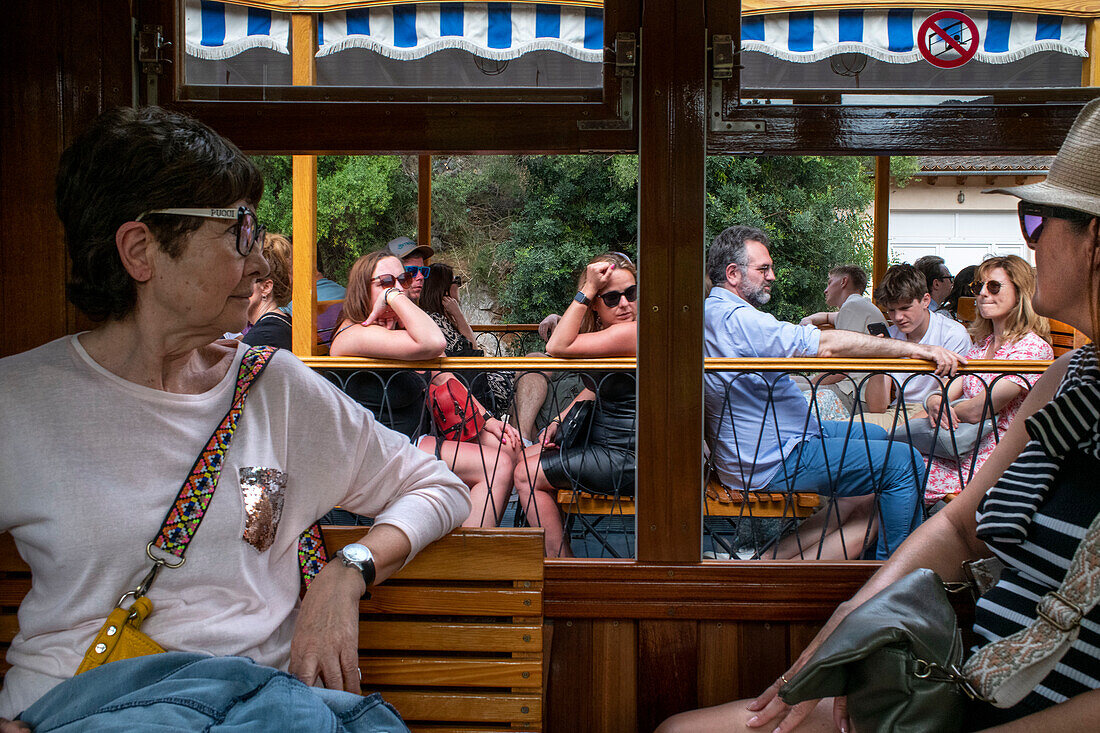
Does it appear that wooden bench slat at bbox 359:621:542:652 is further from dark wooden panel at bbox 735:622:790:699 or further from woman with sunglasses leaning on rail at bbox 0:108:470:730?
dark wooden panel at bbox 735:622:790:699

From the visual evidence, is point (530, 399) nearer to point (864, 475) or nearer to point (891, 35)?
point (864, 475)

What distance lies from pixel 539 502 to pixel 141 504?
80.4 inches

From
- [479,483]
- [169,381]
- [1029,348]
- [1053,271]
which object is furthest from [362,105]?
[1029,348]

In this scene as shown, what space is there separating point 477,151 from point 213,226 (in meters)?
0.72

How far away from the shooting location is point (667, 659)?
1991mm

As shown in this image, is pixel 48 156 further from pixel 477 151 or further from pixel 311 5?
pixel 477 151

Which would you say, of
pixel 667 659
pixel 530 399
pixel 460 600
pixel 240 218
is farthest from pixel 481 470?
pixel 240 218

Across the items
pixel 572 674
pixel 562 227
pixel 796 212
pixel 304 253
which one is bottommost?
pixel 572 674

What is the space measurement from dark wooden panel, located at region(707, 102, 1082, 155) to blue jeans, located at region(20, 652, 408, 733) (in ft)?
4.49

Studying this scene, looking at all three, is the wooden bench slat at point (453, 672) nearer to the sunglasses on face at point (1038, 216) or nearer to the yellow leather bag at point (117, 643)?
the yellow leather bag at point (117, 643)

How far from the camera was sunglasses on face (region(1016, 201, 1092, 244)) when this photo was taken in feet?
4.15

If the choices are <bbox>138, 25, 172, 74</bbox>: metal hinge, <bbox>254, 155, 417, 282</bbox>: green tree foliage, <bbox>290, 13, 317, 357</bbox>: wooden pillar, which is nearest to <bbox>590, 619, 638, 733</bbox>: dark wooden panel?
<bbox>138, 25, 172, 74</bbox>: metal hinge

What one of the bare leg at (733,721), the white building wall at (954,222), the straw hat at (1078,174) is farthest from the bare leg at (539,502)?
the white building wall at (954,222)

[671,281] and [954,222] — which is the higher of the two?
[954,222]
